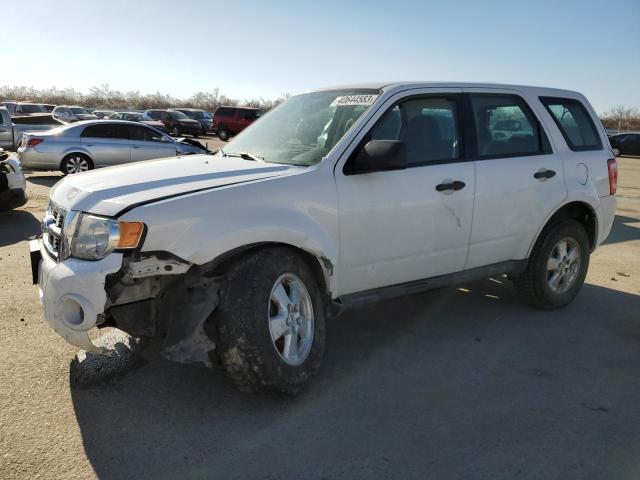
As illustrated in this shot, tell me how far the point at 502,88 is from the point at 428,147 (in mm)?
1159

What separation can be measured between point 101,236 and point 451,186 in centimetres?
244

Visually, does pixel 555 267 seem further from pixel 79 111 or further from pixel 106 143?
pixel 79 111

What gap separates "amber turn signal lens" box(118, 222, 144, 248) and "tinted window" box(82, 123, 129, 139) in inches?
486

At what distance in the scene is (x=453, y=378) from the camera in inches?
152

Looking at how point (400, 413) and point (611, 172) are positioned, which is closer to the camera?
point (400, 413)

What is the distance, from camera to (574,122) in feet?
17.7

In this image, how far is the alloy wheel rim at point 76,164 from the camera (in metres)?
14.0

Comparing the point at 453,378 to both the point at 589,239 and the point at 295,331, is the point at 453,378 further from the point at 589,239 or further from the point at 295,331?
the point at 589,239

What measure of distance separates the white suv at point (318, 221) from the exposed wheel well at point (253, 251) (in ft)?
0.04

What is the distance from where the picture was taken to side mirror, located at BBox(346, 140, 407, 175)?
142 inches

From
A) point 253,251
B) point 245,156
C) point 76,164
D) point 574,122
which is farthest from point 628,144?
point 253,251

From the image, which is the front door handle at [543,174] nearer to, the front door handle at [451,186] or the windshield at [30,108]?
the front door handle at [451,186]

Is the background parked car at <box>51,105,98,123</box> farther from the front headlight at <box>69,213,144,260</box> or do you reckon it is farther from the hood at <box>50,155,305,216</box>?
the front headlight at <box>69,213,144,260</box>

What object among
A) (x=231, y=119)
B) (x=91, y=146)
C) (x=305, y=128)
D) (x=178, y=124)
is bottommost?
(x=91, y=146)
